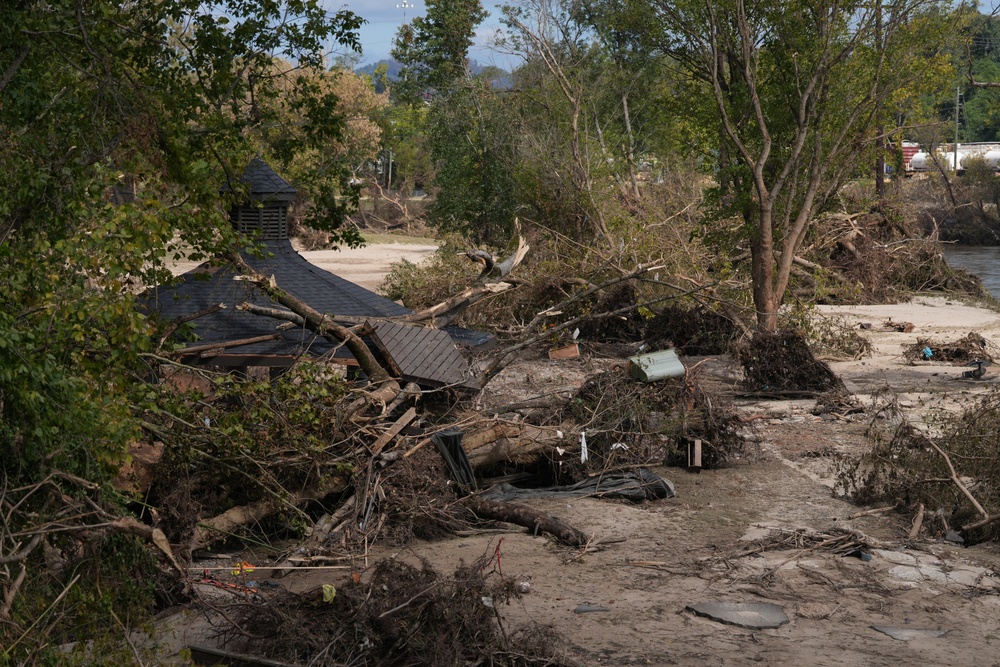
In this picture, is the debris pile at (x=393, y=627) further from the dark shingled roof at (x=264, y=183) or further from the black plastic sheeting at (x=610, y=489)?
the dark shingled roof at (x=264, y=183)

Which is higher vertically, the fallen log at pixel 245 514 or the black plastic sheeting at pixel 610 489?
the fallen log at pixel 245 514

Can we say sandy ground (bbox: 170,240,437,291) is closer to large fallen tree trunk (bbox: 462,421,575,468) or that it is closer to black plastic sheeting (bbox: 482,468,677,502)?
large fallen tree trunk (bbox: 462,421,575,468)

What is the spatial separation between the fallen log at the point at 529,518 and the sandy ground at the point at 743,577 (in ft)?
0.32

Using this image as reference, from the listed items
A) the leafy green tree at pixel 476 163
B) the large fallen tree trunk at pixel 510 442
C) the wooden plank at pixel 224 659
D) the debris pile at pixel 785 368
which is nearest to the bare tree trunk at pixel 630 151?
the leafy green tree at pixel 476 163

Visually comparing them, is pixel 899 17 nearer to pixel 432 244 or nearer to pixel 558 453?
pixel 558 453

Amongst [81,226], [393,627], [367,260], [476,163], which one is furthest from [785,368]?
[367,260]

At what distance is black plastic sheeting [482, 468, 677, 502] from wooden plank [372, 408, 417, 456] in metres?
1.01

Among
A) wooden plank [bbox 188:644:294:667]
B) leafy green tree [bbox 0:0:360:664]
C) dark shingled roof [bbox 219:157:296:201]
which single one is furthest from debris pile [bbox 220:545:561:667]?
dark shingled roof [bbox 219:157:296:201]

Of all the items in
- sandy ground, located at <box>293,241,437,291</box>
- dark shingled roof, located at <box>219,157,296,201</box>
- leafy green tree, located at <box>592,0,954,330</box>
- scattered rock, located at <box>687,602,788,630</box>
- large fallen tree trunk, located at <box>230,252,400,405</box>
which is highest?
leafy green tree, located at <box>592,0,954,330</box>

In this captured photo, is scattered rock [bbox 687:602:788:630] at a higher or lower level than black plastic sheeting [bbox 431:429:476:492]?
lower

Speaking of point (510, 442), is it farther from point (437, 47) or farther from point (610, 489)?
point (437, 47)

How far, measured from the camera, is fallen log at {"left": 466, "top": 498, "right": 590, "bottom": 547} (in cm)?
835

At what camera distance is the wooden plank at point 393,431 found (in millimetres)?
8586

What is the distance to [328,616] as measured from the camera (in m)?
5.87
